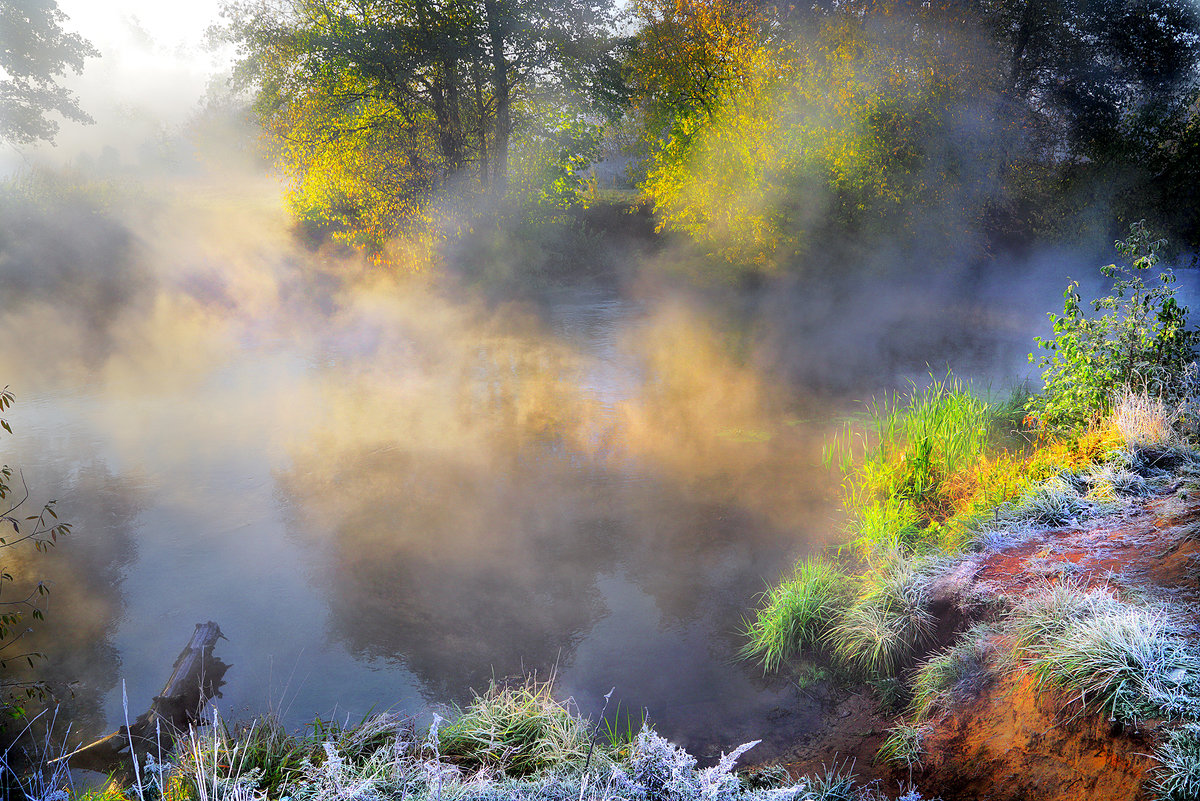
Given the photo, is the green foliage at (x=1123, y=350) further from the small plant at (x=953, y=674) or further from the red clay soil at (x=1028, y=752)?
the red clay soil at (x=1028, y=752)

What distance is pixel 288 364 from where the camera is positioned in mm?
12086

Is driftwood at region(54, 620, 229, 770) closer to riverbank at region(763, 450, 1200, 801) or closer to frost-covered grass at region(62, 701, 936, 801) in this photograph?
frost-covered grass at region(62, 701, 936, 801)

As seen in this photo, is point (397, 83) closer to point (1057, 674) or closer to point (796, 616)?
point (796, 616)

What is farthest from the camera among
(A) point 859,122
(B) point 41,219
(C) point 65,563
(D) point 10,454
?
(B) point 41,219

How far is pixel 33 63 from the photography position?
2366 centimetres

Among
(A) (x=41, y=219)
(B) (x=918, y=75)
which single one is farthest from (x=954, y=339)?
(A) (x=41, y=219)

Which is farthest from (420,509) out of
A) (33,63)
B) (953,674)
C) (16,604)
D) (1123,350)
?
(33,63)

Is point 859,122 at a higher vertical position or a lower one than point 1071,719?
higher

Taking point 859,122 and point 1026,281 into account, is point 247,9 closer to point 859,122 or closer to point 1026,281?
point 859,122

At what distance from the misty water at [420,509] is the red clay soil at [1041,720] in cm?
63

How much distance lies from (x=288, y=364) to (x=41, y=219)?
398 inches

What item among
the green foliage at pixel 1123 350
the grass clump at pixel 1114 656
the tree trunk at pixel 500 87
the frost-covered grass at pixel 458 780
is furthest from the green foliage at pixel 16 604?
the tree trunk at pixel 500 87

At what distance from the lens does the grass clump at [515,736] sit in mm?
3252

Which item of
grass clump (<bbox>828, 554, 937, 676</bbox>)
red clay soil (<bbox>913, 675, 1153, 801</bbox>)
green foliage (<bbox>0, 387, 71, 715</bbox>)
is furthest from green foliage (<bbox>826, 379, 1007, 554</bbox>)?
green foliage (<bbox>0, 387, 71, 715</bbox>)
